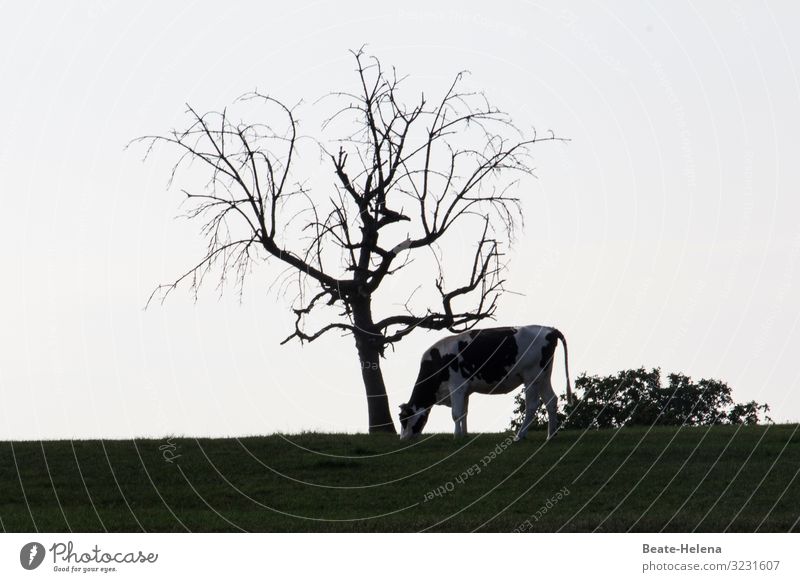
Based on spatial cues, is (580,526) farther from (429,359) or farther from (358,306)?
(358,306)

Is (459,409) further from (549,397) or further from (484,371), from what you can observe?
(549,397)

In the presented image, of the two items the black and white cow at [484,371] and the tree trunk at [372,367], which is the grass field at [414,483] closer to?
the black and white cow at [484,371]

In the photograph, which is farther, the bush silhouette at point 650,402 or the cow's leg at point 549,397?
the bush silhouette at point 650,402

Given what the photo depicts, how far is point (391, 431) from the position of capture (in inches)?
1352

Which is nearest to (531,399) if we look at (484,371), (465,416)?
(484,371)

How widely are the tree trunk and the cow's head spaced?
4477 mm

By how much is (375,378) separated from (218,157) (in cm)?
662

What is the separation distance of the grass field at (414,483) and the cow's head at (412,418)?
0.46m

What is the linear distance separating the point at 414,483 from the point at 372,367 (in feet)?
34.3

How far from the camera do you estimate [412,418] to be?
2889 centimetres

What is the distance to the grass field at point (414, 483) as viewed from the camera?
66.3 ft
